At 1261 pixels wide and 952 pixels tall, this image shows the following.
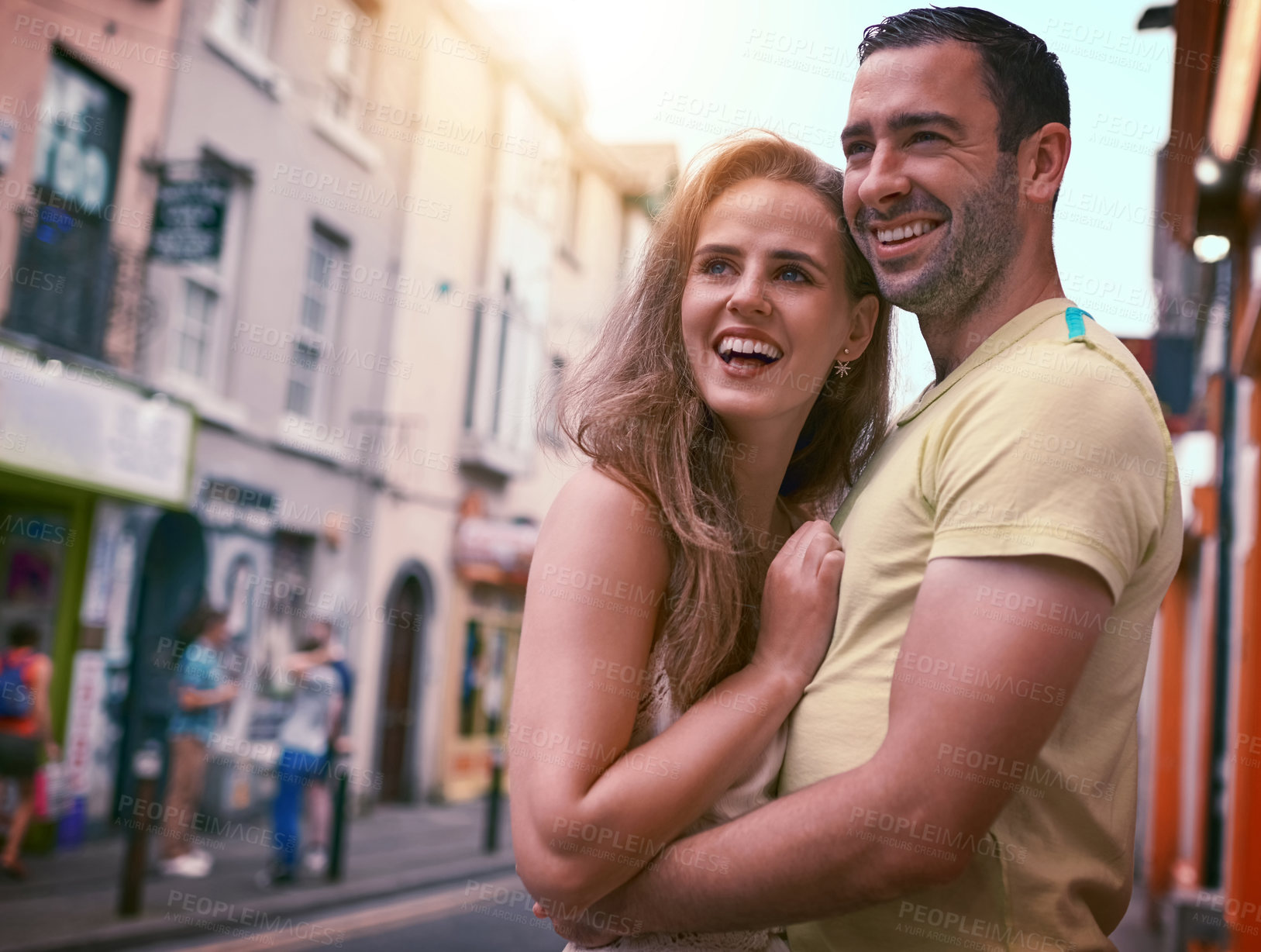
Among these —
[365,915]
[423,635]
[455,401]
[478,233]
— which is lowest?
[365,915]

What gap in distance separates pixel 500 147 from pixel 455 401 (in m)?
3.71

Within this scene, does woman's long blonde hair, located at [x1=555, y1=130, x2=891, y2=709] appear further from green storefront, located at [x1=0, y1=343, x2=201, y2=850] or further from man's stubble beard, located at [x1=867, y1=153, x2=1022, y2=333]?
green storefront, located at [x1=0, y1=343, x2=201, y2=850]

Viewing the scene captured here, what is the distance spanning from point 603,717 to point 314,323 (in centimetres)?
1236

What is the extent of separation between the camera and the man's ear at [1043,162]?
64.1 inches

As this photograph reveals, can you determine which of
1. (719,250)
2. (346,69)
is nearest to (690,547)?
(719,250)

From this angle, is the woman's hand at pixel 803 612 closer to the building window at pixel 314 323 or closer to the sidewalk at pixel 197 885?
the sidewalk at pixel 197 885

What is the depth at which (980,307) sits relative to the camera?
5.39 ft

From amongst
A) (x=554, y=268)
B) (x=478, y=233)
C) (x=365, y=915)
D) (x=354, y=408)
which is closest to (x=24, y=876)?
(x=365, y=915)

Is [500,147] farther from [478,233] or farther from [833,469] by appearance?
[833,469]

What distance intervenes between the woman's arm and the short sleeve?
0.32m

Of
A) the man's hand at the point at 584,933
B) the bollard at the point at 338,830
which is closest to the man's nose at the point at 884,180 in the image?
the man's hand at the point at 584,933

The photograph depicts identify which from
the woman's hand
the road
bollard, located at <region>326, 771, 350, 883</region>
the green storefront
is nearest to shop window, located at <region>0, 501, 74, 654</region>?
the green storefront

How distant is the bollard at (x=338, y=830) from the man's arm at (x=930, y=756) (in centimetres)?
817

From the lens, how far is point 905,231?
1.64 meters
